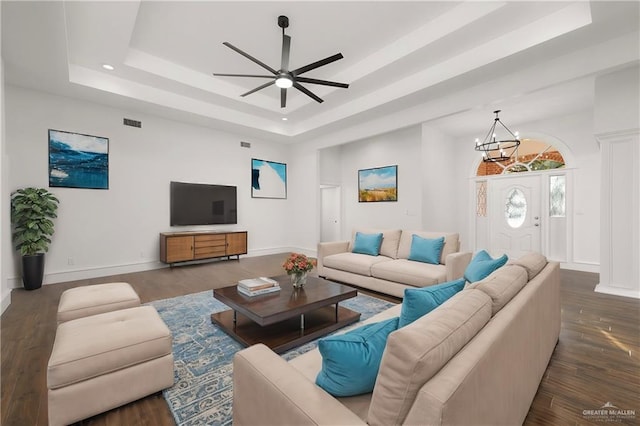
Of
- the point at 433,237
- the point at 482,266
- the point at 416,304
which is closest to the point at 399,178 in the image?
the point at 433,237

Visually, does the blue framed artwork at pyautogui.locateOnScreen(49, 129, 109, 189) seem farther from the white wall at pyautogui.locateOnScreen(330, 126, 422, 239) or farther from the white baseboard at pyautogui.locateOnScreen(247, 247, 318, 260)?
the white wall at pyautogui.locateOnScreen(330, 126, 422, 239)

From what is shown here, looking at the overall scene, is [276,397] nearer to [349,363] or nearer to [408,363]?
[349,363]

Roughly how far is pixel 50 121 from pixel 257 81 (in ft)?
10.8

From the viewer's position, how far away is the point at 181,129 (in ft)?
19.3

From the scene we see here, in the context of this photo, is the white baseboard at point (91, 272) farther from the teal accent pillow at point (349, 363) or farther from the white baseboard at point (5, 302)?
the teal accent pillow at point (349, 363)

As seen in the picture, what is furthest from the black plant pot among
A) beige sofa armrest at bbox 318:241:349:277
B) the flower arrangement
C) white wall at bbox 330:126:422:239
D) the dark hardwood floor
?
white wall at bbox 330:126:422:239

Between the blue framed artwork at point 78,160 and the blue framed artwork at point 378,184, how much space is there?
525 centimetres

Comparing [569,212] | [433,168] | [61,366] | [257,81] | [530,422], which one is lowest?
[530,422]

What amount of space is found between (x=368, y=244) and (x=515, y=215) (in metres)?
4.27

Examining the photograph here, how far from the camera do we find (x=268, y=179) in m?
7.39

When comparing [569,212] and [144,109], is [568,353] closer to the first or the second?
[569,212]

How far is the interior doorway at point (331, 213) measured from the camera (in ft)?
25.9

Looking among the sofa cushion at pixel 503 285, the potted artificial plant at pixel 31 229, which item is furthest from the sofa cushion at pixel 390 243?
the potted artificial plant at pixel 31 229

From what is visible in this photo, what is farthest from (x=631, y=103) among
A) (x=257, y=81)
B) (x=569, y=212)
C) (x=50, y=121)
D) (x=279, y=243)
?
(x=50, y=121)
